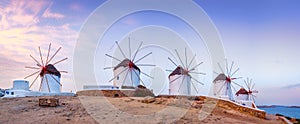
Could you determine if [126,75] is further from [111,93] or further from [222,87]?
[222,87]

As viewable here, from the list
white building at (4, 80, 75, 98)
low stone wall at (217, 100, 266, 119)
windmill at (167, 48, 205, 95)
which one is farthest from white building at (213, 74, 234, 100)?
white building at (4, 80, 75, 98)

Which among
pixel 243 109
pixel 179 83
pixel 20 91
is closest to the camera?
pixel 243 109

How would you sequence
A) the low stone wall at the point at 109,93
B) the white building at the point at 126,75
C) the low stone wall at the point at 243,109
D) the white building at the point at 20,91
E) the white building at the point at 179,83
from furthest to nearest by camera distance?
the white building at the point at 179,83 < the white building at the point at 126,75 < the low stone wall at the point at 109,93 < the white building at the point at 20,91 < the low stone wall at the point at 243,109

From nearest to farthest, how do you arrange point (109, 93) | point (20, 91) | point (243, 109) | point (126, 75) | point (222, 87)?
point (243, 109), point (20, 91), point (109, 93), point (126, 75), point (222, 87)

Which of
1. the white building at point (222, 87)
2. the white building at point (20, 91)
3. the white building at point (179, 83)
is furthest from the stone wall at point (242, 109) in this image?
the white building at point (222, 87)

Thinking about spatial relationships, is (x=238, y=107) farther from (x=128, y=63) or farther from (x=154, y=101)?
(x=128, y=63)

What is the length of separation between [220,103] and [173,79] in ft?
61.2

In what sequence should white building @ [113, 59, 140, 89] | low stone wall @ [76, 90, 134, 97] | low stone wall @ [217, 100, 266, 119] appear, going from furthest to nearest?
white building @ [113, 59, 140, 89], low stone wall @ [76, 90, 134, 97], low stone wall @ [217, 100, 266, 119]

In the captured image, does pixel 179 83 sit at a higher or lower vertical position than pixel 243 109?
higher

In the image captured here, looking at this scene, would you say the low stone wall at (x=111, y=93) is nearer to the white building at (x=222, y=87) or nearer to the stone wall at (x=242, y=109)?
the stone wall at (x=242, y=109)

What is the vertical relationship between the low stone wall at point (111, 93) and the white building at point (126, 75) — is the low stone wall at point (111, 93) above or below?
below

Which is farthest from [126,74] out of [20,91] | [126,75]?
[20,91]

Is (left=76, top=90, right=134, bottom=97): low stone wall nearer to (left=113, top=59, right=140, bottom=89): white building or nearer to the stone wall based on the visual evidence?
(left=113, top=59, right=140, bottom=89): white building

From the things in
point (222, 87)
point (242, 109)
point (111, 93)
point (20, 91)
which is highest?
point (222, 87)
